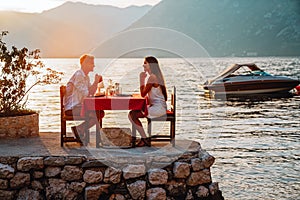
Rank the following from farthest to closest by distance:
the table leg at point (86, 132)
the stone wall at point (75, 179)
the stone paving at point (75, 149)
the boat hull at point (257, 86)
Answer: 1. the boat hull at point (257, 86)
2. the table leg at point (86, 132)
3. the stone paving at point (75, 149)
4. the stone wall at point (75, 179)

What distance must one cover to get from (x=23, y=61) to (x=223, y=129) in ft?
43.4

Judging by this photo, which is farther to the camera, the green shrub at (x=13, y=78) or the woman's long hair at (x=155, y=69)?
the green shrub at (x=13, y=78)

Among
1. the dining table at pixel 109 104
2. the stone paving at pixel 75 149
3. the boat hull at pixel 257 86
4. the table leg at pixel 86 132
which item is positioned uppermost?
the boat hull at pixel 257 86

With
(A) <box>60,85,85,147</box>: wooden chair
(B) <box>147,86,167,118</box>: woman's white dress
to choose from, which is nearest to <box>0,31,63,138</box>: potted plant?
(A) <box>60,85,85,147</box>: wooden chair

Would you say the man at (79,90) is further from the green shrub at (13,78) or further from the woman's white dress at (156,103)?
the green shrub at (13,78)

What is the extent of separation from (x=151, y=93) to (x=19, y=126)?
9.98 feet

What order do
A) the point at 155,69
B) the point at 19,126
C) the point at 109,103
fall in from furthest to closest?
the point at 19,126
the point at 155,69
the point at 109,103

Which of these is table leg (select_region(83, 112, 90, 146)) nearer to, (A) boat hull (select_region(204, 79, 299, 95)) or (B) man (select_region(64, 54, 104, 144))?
(B) man (select_region(64, 54, 104, 144))

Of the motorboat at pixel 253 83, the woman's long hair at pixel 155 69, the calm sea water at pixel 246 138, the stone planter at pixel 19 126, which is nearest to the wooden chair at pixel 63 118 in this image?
the stone planter at pixel 19 126

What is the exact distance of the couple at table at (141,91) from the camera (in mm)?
9539

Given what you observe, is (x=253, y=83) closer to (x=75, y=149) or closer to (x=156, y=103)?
(x=156, y=103)

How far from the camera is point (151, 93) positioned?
9.77 m

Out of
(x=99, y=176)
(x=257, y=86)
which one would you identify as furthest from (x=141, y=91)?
(x=257, y=86)

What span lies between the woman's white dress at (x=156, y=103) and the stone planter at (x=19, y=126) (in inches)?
109
